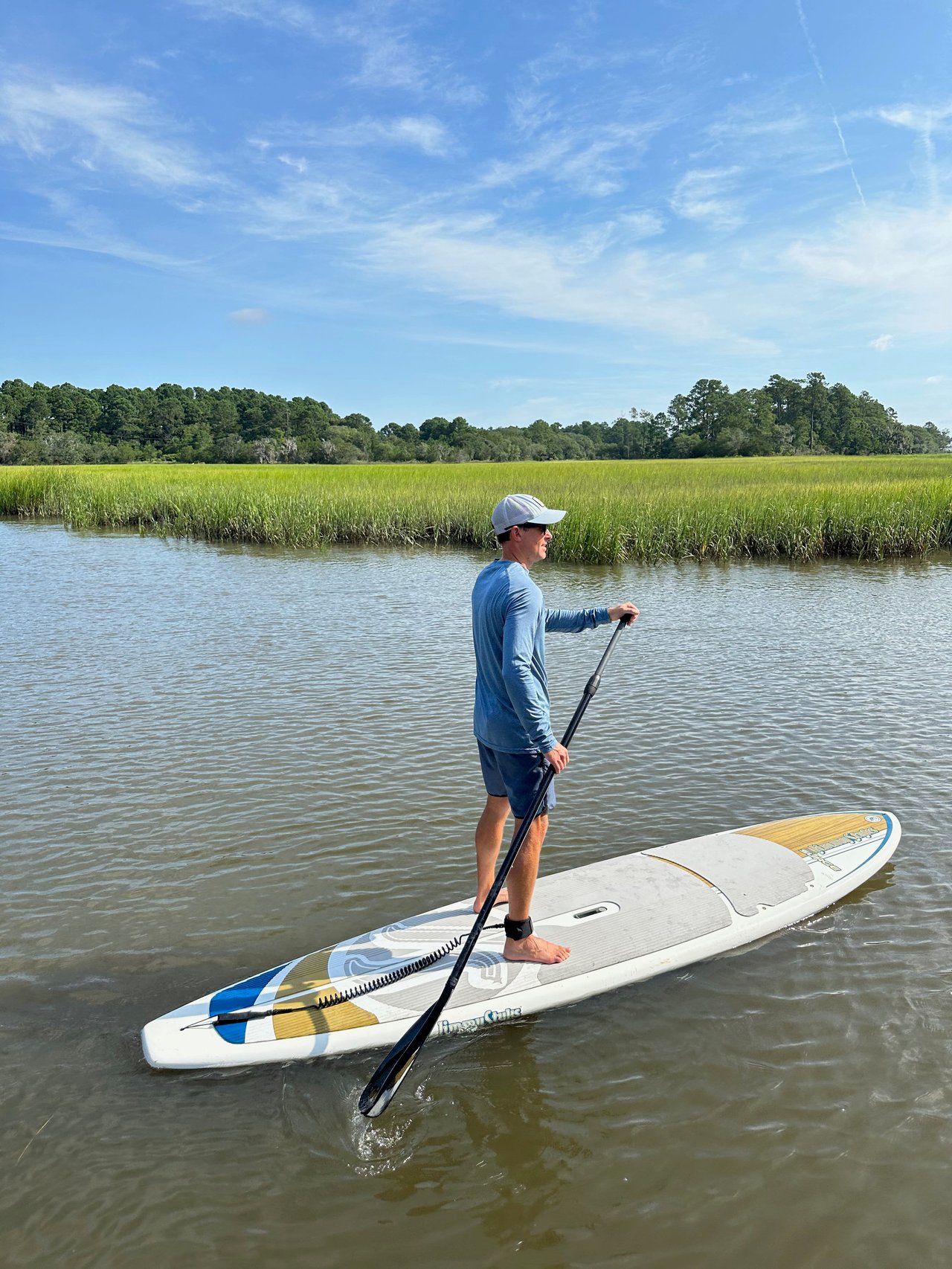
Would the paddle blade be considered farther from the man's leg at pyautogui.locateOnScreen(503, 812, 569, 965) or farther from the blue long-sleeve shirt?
the blue long-sleeve shirt

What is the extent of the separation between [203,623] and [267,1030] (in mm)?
8626

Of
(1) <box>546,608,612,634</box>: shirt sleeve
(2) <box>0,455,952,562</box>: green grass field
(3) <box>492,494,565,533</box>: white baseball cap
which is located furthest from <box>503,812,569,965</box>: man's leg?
(2) <box>0,455,952,562</box>: green grass field

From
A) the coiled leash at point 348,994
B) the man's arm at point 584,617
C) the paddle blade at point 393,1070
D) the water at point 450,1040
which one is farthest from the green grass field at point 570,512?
the paddle blade at point 393,1070

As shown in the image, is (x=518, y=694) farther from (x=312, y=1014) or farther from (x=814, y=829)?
(x=814, y=829)

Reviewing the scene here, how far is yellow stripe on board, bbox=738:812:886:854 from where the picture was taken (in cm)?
491

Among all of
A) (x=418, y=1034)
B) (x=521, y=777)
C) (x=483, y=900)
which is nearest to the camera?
(x=418, y=1034)

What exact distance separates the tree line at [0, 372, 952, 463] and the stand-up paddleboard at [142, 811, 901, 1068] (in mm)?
80205

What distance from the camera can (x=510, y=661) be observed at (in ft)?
11.3

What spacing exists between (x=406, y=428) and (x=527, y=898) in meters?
111

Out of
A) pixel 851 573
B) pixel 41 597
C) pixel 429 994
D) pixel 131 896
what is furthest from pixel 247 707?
pixel 851 573

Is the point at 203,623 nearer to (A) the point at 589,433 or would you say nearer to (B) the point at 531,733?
(B) the point at 531,733

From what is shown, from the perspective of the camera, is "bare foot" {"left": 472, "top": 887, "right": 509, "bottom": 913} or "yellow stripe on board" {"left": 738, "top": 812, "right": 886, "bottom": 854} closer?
"bare foot" {"left": 472, "top": 887, "right": 509, "bottom": 913}

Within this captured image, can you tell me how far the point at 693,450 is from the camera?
91.1 metres

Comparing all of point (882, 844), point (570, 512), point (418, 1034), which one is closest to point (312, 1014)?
point (418, 1034)
